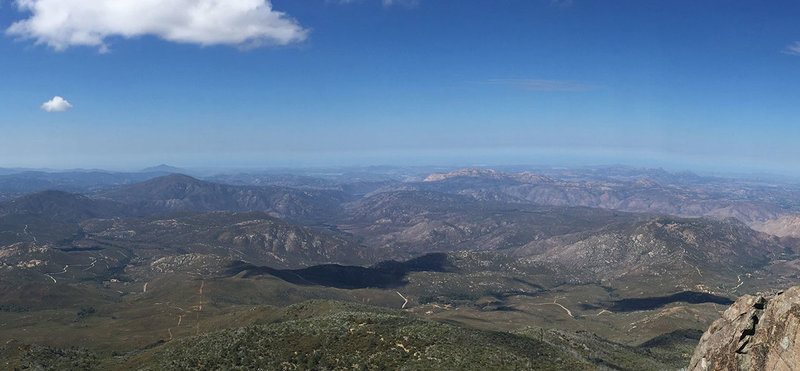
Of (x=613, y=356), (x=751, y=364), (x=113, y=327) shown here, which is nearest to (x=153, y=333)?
(x=113, y=327)

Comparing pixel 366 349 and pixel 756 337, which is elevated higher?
pixel 756 337

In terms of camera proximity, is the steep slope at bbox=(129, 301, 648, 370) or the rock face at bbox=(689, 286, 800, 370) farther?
the steep slope at bbox=(129, 301, 648, 370)

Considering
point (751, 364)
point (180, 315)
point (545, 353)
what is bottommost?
point (180, 315)

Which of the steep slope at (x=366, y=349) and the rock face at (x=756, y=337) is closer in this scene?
the rock face at (x=756, y=337)

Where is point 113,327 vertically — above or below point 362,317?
below

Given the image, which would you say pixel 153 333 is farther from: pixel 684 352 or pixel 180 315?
pixel 684 352

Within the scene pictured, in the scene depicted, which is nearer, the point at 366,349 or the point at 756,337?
the point at 756,337

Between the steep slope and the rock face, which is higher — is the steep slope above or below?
below

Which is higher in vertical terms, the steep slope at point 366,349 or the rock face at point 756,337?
the rock face at point 756,337
